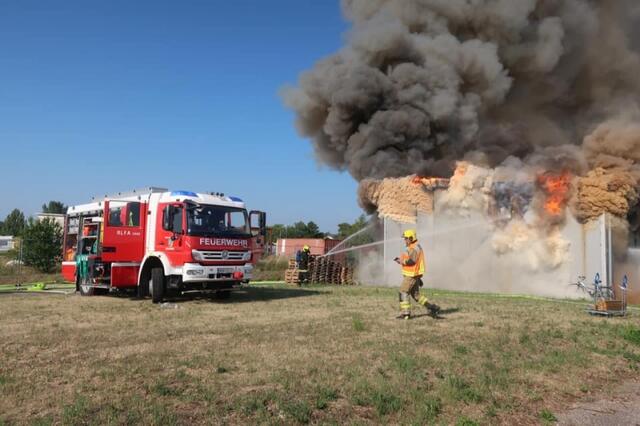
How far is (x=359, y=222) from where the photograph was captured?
56500 mm

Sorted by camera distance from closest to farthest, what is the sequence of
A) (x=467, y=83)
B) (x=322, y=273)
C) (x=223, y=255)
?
(x=223, y=255)
(x=322, y=273)
(x=467, y=83)

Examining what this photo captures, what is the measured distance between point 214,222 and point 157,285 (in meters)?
2.01

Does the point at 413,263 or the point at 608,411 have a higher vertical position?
the point at 413,263

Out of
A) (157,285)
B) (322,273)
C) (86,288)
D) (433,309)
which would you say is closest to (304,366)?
(433,309)

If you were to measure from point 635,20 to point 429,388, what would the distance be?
23.2m

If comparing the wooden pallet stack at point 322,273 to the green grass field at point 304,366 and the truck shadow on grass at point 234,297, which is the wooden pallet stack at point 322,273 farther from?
the green grass field at point 304,366

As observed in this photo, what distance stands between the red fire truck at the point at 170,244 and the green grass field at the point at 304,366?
6.10ft

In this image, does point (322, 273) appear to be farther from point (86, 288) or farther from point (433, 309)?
point (433, 309)

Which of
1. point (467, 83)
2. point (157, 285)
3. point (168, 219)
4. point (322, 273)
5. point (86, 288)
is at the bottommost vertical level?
point (86, 288)

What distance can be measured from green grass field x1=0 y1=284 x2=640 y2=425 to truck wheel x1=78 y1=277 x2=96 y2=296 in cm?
413

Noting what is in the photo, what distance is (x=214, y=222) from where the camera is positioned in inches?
498

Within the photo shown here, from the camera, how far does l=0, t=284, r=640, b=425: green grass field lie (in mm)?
4555

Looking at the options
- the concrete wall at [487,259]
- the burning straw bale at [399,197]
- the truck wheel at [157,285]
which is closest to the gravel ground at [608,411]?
the truck wheel at [157,285]

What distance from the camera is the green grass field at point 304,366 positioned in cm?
455
